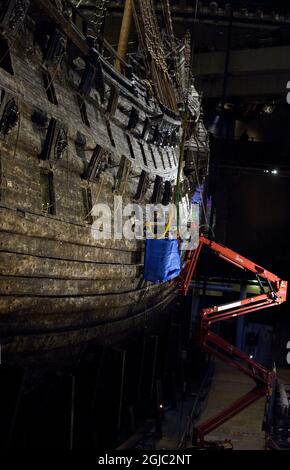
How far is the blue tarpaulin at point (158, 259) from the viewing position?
355 inches

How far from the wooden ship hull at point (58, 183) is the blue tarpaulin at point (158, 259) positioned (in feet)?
1.00

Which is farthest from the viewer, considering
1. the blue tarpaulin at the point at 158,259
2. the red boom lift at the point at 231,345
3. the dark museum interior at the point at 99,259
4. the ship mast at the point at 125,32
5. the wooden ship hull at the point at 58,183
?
the ship mast at the point at 125,32

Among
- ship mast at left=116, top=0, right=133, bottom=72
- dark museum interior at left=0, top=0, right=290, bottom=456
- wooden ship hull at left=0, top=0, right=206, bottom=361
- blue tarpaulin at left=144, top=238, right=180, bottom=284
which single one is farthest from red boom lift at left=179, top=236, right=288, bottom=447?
ship mast at left=116, top=0, right=133, bottom=72

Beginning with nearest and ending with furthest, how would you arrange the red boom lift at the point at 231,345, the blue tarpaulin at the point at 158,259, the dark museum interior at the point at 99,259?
1. the dark museum interior at the point at 99,259
2. the blue tarpaulin at the point at 158,259
3. the red boom lift at the point at 231,345

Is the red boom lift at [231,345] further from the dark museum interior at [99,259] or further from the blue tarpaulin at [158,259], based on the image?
the blue tarpaulin at [158,259]

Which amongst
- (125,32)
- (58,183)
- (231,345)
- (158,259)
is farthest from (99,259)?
(125,32)

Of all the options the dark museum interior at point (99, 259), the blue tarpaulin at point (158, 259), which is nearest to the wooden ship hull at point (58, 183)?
the dark museum interior at point (99, 259)

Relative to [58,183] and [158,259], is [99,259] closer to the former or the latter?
[58,183]

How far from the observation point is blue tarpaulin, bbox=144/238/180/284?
9008 millimetres

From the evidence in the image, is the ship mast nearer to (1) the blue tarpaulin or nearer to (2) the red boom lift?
(1) the blue tarpaulin

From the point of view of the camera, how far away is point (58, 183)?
6031 millimetres

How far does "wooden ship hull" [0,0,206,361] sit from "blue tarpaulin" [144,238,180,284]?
12.0 inches

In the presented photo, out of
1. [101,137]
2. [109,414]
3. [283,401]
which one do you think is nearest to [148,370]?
[109,414]
